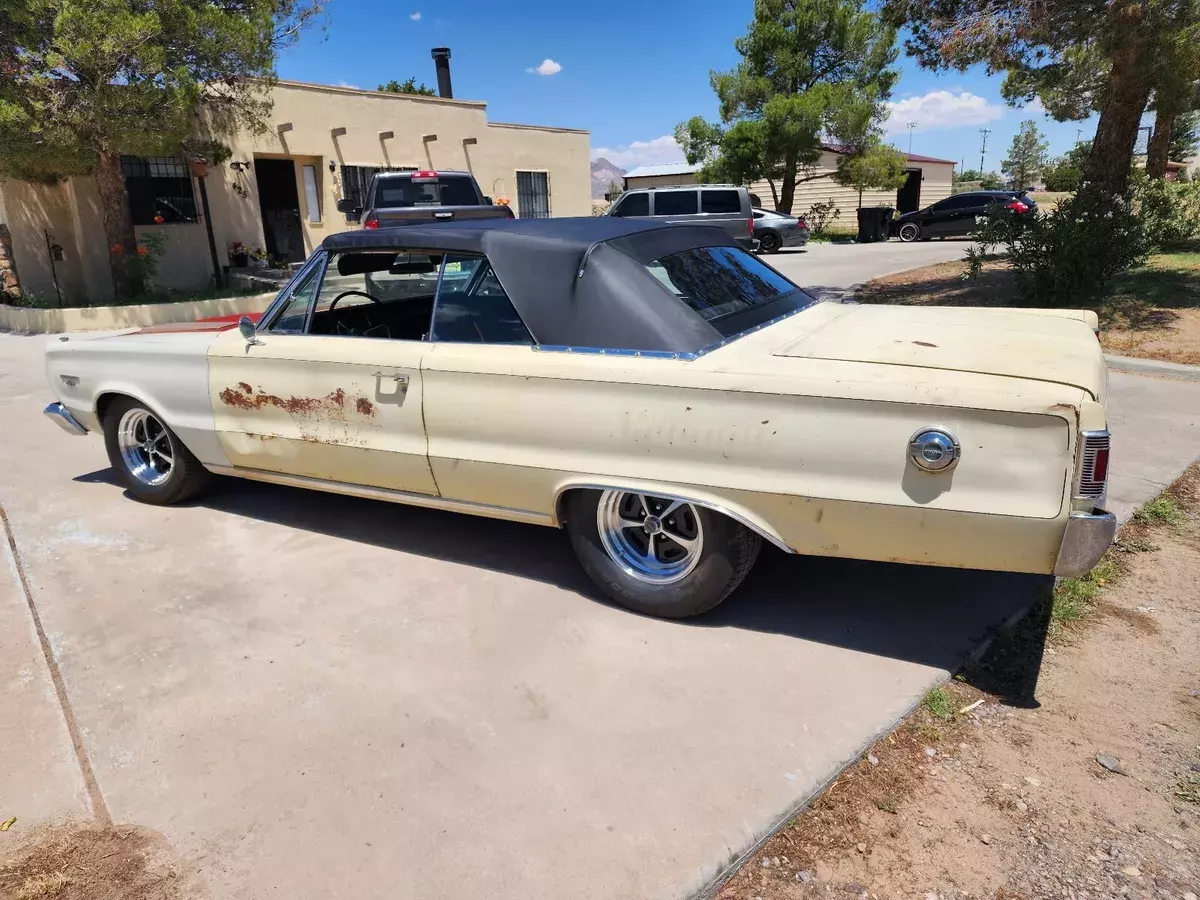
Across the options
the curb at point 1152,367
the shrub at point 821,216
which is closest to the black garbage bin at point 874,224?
the shrub at point 821,216

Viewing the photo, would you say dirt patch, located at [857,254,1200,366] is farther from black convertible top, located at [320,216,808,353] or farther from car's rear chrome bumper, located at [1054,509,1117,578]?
black convertible top, located at [320,216,808,353]

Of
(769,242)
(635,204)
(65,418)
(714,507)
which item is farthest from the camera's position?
(769,242)

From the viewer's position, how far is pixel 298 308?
4.11m

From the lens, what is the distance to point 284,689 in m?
3.06

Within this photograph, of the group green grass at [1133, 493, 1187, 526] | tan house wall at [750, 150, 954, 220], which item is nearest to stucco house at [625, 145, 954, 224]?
tan house wall at [750, 150, 954, 220]

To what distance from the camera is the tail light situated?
2473 millimetres

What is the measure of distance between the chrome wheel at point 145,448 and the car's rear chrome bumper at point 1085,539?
14.6 ft

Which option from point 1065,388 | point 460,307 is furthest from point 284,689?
point 1065,388

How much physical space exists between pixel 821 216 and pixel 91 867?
1300 inches

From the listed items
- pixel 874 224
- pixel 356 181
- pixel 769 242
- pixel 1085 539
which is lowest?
pixel 1085 539

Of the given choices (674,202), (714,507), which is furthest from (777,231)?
(714,507)

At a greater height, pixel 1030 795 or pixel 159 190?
pixel 159 190

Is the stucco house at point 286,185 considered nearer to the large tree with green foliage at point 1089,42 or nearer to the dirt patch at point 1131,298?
the dirt patch at point 1131,298

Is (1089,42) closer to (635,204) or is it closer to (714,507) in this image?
(714,507)
